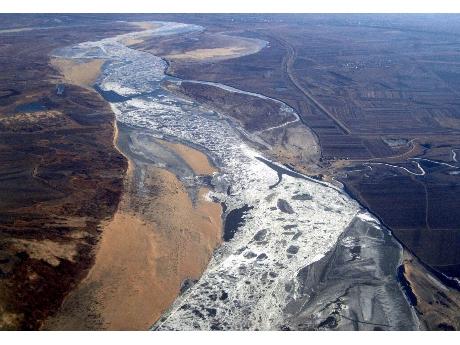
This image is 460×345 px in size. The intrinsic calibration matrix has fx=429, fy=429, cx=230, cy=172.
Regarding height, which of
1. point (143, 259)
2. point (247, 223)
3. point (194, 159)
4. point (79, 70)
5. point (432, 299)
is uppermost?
point (79, 70)

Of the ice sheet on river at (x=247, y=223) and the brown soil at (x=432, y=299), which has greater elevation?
the ice sheet on river at (x=247, y=223)

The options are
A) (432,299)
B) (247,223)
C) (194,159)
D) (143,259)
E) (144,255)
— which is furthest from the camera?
(194,159)

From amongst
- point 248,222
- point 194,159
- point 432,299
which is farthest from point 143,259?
point 432,299

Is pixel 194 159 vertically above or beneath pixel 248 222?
above

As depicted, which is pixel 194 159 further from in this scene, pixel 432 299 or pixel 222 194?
pixel 432 299

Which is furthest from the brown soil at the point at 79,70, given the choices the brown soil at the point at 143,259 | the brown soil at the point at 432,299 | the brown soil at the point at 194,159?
the brown soil at the point at 432,299

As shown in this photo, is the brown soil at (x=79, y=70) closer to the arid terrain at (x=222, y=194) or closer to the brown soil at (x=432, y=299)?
the arid terrain at (x=222, y=194)

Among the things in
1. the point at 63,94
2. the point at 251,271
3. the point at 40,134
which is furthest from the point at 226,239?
the point at 63,94
